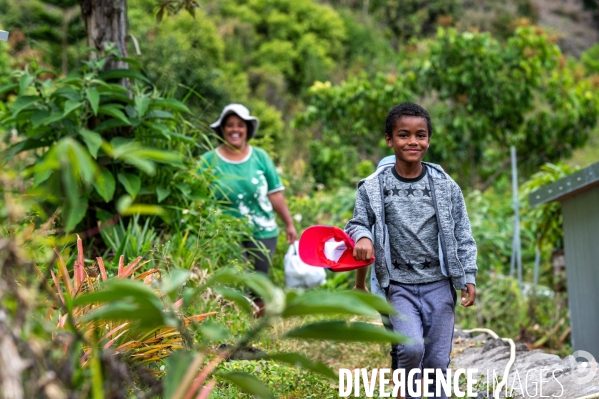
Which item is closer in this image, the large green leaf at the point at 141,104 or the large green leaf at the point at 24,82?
the large green leaf at the point at 24,82

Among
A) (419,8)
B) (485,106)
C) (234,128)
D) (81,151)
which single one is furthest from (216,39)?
(81,151)

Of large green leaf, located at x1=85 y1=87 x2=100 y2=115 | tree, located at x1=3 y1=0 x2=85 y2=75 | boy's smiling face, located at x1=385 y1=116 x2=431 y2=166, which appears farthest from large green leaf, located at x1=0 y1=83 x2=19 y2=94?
tree, located at x1=3 y1=0 x2=85 y2=75

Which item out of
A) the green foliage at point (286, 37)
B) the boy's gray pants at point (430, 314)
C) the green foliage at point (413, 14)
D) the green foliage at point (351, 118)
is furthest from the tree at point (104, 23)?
the green foliage at point (413, 14)

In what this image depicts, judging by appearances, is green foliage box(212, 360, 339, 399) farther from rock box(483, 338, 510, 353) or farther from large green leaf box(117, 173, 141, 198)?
large green leaf box(117, 173, 141, 198)

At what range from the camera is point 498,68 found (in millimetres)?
11906

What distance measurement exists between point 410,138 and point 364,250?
569 mm

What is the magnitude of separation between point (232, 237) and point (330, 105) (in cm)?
773

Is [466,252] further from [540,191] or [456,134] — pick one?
[456,134]

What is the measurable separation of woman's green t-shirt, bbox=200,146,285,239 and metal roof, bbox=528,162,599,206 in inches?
74.9

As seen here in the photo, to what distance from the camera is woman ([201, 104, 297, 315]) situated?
5.29 metres

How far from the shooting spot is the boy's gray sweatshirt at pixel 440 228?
322 cm

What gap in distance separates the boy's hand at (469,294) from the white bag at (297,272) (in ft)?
7.75

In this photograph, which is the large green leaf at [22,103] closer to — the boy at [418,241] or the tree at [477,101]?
the boy at [418,241]

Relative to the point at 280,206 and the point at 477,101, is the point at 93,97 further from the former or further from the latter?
the point at 477,101
